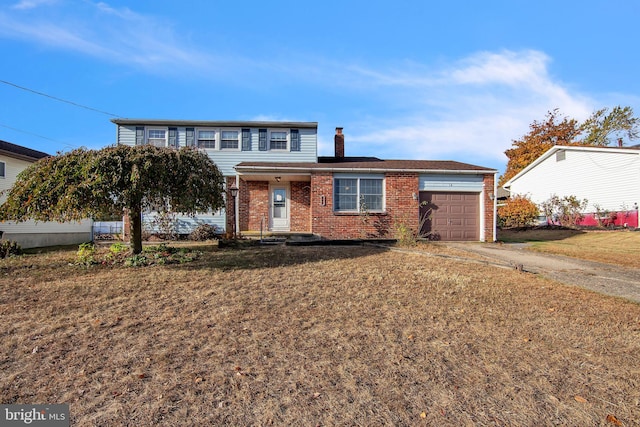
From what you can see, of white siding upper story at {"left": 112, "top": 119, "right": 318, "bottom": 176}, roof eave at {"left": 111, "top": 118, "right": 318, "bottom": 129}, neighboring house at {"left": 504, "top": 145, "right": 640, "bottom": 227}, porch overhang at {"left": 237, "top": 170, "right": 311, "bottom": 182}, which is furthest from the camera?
neighboring house at {"left": 504, "top": 145, "right": 640, "bottom": 227}

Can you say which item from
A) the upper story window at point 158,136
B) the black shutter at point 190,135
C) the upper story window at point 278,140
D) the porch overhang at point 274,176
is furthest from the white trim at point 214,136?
the upper story window at point 278,140

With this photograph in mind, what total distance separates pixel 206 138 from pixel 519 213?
1849 centimetres

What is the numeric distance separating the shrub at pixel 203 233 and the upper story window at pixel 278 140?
185 inches

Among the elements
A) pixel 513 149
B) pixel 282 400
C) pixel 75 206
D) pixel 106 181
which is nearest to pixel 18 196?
pixel 75 206

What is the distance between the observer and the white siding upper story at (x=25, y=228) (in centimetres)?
1272

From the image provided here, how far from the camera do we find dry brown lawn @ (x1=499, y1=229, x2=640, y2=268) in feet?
31.7

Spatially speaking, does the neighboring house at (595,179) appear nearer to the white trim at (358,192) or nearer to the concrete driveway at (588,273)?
the concrete driveway at (588,273)

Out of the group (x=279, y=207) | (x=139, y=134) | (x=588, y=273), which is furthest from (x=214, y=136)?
(x=588, y=273)

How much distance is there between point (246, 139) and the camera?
16250 mm

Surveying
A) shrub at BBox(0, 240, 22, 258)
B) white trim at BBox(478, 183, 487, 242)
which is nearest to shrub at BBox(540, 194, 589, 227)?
white trim at BBox(478, 183, 487, 242)

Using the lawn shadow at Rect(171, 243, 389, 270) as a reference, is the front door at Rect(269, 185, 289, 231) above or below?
above

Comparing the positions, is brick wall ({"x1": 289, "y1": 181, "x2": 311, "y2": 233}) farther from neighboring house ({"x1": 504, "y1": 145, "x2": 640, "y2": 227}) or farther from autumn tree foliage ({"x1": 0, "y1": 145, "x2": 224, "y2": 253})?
neighboring house ({"x1": 504, "y1": 145, "x2": 640, "y2": 227})

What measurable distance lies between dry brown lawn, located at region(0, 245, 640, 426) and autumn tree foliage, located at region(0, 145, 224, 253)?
157 centimetres
